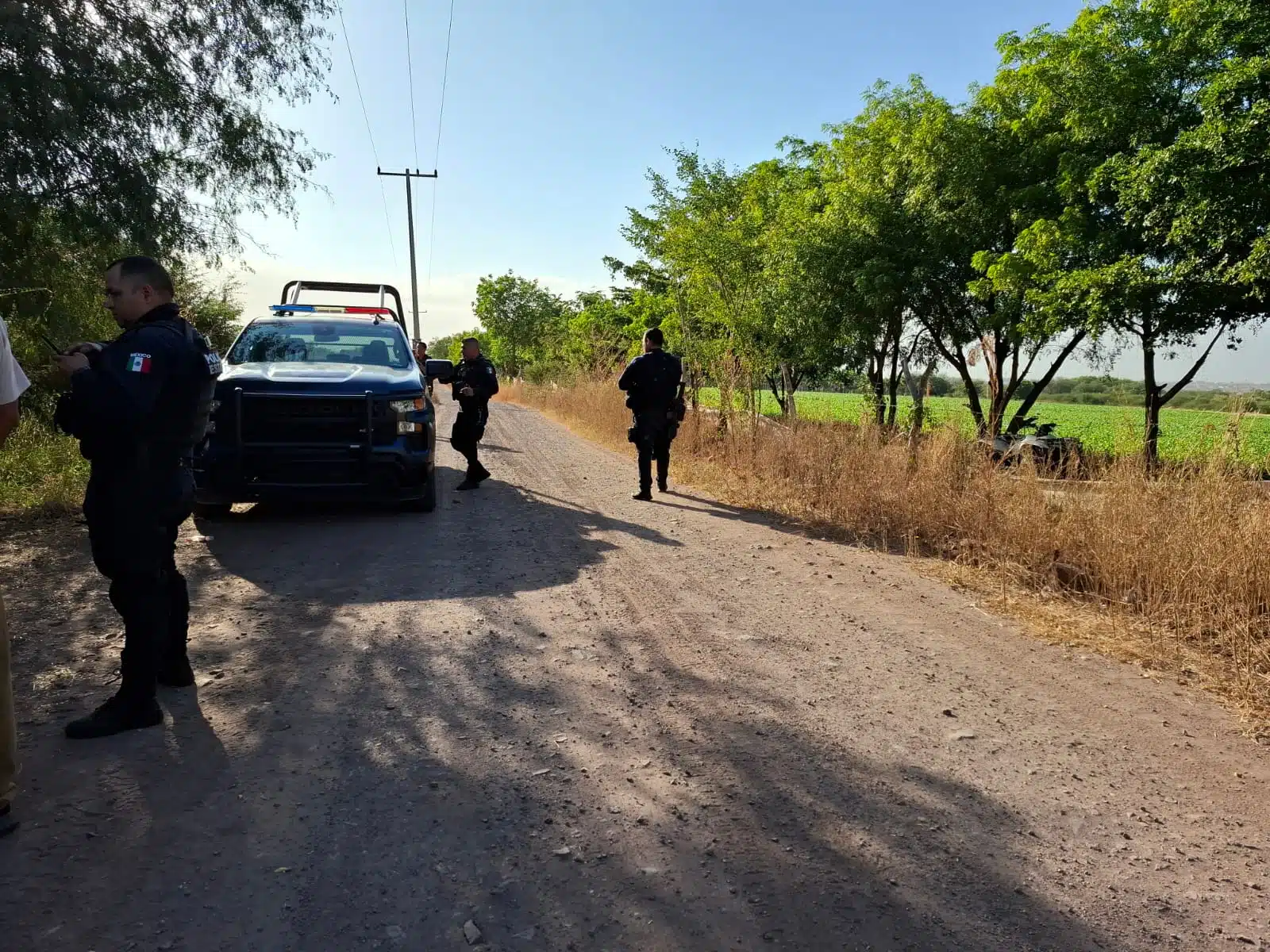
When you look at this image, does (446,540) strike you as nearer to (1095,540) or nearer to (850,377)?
(1095,540)

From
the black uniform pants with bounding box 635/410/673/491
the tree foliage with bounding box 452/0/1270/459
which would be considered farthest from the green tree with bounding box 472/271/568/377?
the black uniform pants with bounding box 635/410/673/491

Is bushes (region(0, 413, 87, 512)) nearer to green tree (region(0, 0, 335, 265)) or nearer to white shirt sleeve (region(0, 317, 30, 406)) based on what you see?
green tree (region(0, 0, 335, 265))

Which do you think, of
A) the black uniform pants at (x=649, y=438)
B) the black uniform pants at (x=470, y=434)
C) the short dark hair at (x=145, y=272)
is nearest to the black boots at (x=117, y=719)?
the short dark hair at (x=145, y=272)

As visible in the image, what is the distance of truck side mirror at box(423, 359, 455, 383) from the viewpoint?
8094mm

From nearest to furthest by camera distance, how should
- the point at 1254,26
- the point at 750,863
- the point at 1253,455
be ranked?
Answer: the point at 750,863, the point at 1253,455, the point at 1254,26

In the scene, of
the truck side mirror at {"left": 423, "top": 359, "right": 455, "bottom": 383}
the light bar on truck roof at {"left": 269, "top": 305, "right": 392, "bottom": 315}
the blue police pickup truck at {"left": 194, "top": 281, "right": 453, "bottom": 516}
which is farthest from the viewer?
the light bar on truck roof at {"left": 269, "top": 305, "right": 392, "bottom": 315}

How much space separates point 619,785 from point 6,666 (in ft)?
6.86

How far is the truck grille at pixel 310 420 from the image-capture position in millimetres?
6609

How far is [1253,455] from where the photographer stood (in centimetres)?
500

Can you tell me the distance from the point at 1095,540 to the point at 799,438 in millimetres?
3777

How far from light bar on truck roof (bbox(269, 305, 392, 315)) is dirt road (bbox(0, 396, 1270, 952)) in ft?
14.5

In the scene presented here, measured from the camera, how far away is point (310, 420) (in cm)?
672

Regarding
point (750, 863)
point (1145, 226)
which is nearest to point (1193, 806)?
point (750, 863)

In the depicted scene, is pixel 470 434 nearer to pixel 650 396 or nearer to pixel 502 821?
pixel 650 396
